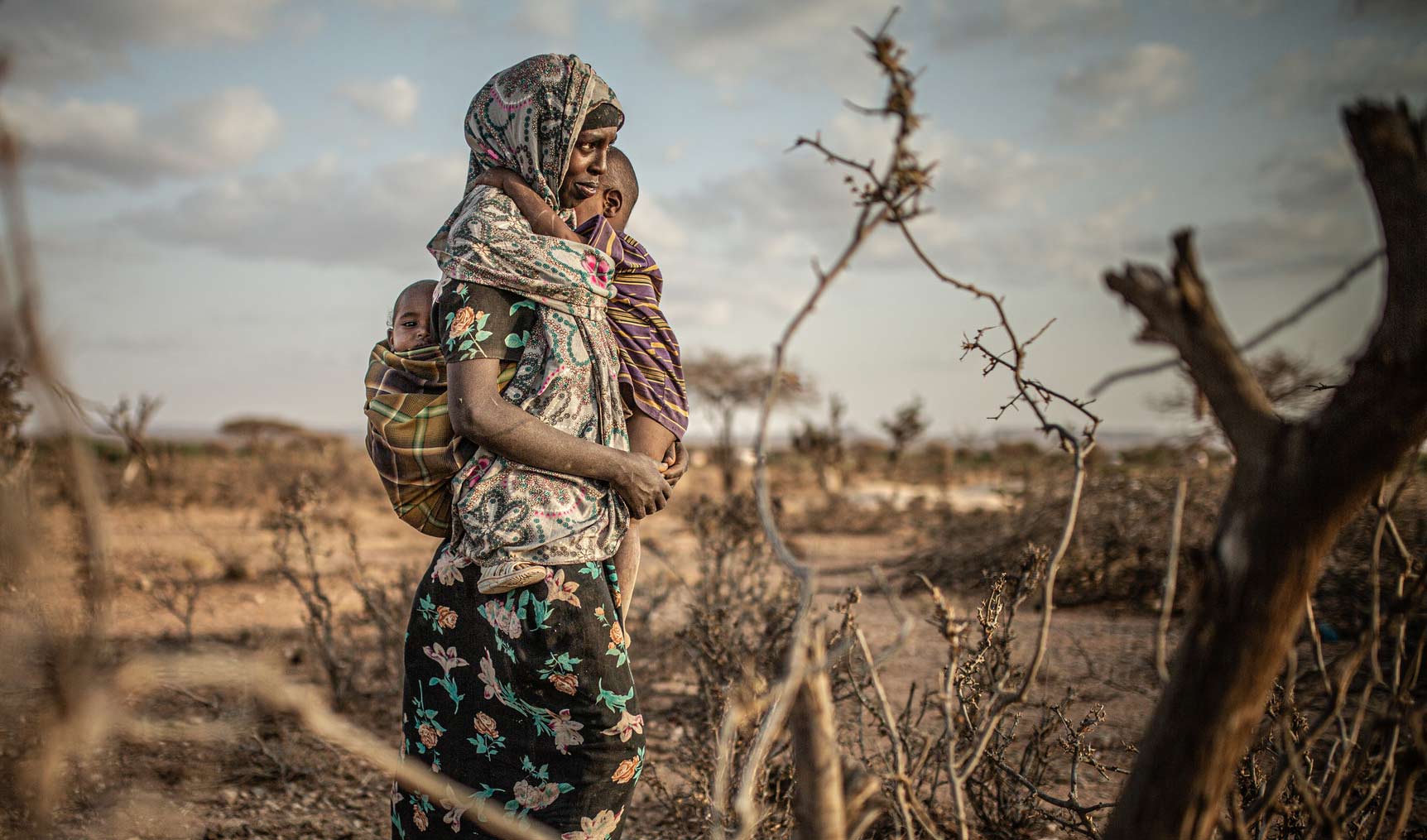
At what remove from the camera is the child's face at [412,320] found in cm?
182

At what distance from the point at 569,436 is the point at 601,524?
19 cm

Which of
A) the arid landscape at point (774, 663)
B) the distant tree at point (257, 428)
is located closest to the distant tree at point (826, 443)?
the arid landscape at point (774, 663)

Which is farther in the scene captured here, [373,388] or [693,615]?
[693,615]

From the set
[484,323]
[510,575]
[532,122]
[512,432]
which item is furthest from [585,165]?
[510,575]

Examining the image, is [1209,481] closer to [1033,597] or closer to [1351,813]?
[1033,597]

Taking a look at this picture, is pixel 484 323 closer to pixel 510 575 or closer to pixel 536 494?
pixel 536 494

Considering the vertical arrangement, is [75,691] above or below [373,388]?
below

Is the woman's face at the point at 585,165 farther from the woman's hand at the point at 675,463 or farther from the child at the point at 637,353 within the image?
the woman's hand at the point at 675,463

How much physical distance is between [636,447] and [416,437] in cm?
43

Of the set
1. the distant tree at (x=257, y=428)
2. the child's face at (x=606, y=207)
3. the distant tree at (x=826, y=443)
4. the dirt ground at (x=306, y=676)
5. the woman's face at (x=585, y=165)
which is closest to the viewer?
the woman's face at (x=585, y=165)

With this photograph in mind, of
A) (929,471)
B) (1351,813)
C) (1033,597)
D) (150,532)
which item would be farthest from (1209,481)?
(929,471)

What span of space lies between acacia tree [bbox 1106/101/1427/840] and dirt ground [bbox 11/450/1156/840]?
0.98ft

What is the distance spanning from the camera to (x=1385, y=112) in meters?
0.90

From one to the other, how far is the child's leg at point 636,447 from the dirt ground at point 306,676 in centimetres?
38
